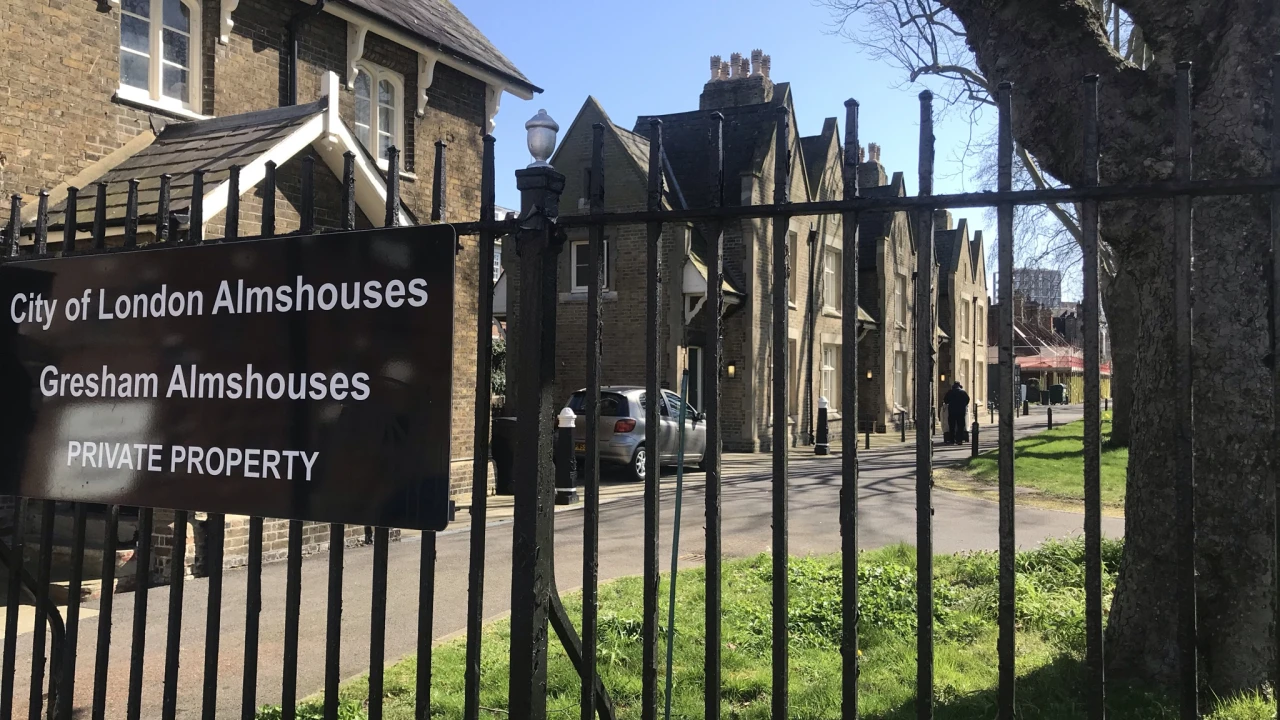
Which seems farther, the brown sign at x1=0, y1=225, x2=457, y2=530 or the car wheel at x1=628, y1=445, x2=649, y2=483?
the car wheel at x1=628, y1=445, x2=649, y2=483

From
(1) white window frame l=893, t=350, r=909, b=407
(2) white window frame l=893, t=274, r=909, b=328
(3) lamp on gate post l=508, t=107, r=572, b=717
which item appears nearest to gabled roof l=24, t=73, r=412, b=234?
(3) lamp on gate post l=508, t=107, r=572, b=717

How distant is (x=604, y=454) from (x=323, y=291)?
41.7 feet

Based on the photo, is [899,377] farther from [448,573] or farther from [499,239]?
[499,239]

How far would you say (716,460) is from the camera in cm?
269

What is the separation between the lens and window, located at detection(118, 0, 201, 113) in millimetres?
9719

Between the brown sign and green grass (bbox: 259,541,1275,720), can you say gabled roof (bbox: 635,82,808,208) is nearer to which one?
green grass (bbox: 259,541,1275,720)

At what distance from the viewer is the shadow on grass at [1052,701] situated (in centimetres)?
354

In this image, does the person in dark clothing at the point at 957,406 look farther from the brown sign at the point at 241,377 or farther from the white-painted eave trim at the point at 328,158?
the brown sign at the point at 241,377

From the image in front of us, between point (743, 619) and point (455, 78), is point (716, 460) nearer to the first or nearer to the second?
point (743, 619)

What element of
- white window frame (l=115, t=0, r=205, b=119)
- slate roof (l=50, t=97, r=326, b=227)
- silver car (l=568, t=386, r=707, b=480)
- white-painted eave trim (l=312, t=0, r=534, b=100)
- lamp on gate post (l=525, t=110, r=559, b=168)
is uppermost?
white-painted eave trim (l=312, t=0, r=534, b=100)

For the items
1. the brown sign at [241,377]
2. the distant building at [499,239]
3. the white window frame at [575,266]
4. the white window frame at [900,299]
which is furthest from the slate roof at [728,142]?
the brown sign at [241,377]

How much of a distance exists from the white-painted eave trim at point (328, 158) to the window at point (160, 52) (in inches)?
90.1

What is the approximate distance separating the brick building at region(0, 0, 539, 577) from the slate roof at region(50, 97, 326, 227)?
0.08 feet

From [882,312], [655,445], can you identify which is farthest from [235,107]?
[882,312]
